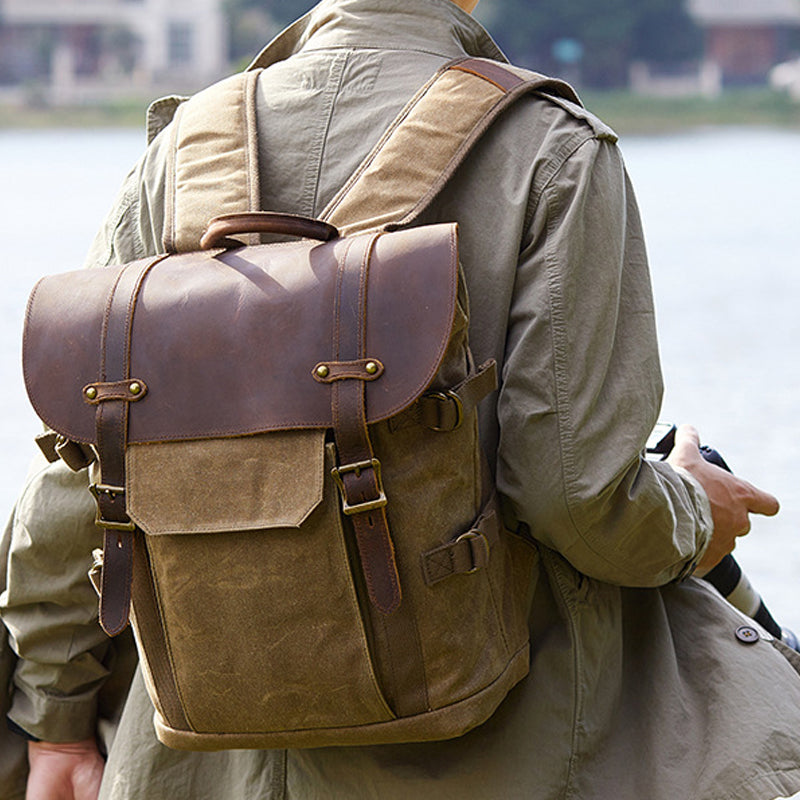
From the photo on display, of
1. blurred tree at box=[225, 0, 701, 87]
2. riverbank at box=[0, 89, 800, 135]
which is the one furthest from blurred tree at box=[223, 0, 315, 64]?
riverbank at box=[0, 89, 800, 135]

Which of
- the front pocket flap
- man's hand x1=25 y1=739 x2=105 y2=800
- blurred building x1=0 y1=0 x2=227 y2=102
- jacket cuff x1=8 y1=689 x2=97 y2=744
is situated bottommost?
blurred building x1=0 y1=0 x2=227 y2=102

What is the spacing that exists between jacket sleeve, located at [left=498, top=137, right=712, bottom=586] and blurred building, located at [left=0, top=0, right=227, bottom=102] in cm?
1642

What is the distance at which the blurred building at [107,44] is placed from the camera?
718 inches

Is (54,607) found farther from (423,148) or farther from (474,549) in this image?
(423,148)

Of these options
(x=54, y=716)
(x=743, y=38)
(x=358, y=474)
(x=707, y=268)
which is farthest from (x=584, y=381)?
(x=743, y=38)

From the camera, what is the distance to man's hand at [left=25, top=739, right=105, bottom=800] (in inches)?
56.4

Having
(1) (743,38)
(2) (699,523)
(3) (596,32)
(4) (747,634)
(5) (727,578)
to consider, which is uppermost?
(2) (699,523)

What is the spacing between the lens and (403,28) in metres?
1.29

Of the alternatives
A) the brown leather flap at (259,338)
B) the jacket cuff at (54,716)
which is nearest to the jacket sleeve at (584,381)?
the brown leather flap at (259,338)

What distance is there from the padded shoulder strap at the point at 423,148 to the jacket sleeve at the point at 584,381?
8 cm

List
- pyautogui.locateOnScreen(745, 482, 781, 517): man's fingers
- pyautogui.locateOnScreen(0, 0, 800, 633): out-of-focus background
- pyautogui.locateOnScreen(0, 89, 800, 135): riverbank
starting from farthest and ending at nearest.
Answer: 1. pyautogui.locateOnScreen(0, 89, 800, 135): riverbank
2. pyautogui.locateOnScreen(0, 0, 800, 633): out-of-focus background
3. pyautogui.locateOnScreen(745, 482, 781, 517): man's fingers

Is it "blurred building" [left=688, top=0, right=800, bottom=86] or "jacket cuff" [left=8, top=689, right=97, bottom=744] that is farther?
"blurred building" [left=688, top=0, right=800, bottom=86]

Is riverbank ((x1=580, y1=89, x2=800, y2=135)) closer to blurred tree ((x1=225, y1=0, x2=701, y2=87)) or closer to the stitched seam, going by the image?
blurred tree ((x1=225, y1=0, x2=701, y2=87))

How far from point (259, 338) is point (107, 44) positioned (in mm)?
19755
